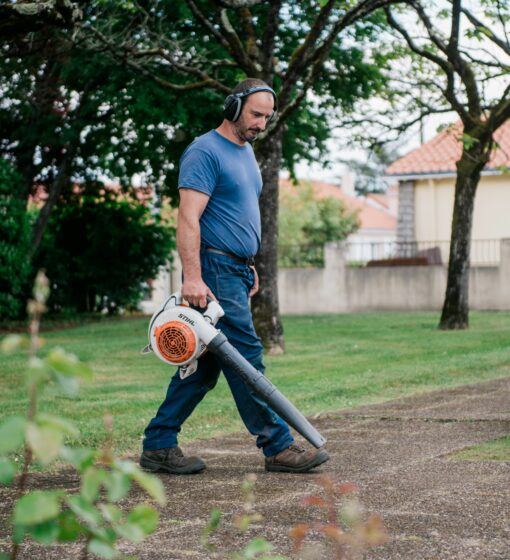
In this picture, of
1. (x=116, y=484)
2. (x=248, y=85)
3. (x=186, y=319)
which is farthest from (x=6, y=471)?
(x=248, y=85)

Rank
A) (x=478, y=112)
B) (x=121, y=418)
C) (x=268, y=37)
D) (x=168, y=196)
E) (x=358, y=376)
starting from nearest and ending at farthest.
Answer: (x=121, y=418), (x=358, y=376), (x=268, y=37), (x=478, y=112), (x=168, y=196)

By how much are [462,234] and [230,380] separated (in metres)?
15.1

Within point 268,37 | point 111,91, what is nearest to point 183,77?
point 111,91

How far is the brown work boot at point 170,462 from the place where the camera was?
5949 mm

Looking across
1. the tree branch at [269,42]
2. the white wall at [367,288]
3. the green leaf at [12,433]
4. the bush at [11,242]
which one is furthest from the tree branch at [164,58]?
the white wall at [367,288]

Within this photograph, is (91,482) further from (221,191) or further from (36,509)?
(221,191)

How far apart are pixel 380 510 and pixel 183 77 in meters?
16.6

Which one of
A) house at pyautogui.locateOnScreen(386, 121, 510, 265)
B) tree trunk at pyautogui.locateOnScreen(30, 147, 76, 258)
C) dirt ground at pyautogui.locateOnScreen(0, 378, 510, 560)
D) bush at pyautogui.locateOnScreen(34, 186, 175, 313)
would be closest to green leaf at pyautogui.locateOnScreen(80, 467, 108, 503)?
dirt ground at pyautogui.locateOnScreen(0, 378, 510, 560)

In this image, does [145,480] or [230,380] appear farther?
[230,380]

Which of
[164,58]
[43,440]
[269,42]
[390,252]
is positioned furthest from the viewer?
[390,252]

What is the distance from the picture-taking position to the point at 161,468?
19.9ft

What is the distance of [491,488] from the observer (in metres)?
5.25

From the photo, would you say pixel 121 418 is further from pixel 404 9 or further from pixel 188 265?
pixel 404 9

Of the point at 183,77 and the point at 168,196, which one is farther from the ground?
the point at 183,77
